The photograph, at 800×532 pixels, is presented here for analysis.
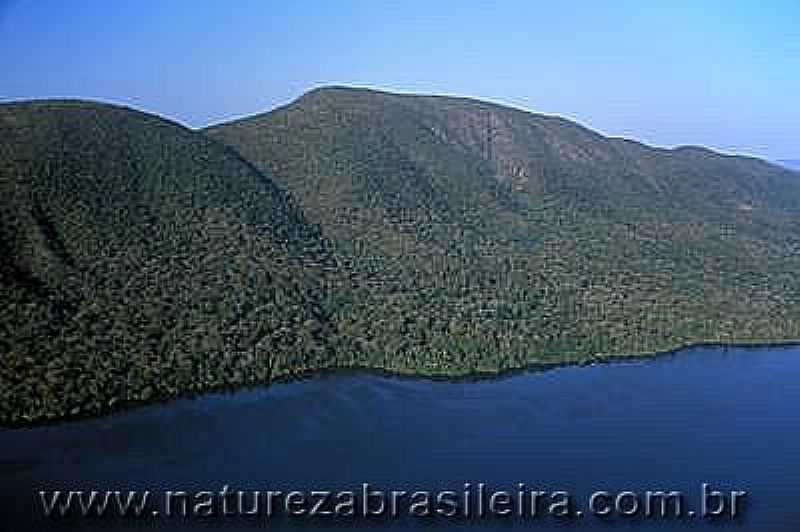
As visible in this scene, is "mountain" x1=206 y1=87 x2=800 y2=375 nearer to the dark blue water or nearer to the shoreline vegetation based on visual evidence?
the shoreline vegetation

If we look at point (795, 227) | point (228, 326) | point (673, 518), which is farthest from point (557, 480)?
point (795, 227)

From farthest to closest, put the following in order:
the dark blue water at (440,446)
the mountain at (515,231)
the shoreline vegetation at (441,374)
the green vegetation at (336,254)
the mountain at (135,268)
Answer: the mountain at (515,231)
the green vegetation at (336,254)
the mountain at (135,268)
the shoreline vegetation at (441,374)
the dark blue water at (440,446)

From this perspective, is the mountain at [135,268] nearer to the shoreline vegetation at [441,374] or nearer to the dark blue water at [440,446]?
the shoreline vegetation at [441,374]

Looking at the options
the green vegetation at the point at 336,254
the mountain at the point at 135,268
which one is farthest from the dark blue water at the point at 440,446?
the green vegetation at the point at 336,254

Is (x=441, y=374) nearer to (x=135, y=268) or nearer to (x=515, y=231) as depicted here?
(x=135, y=268)

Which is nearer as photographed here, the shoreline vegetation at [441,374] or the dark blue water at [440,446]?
the dark blue water at [440,446]

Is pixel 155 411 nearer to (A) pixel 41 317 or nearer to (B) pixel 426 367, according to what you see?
(A) pixel 41 317
